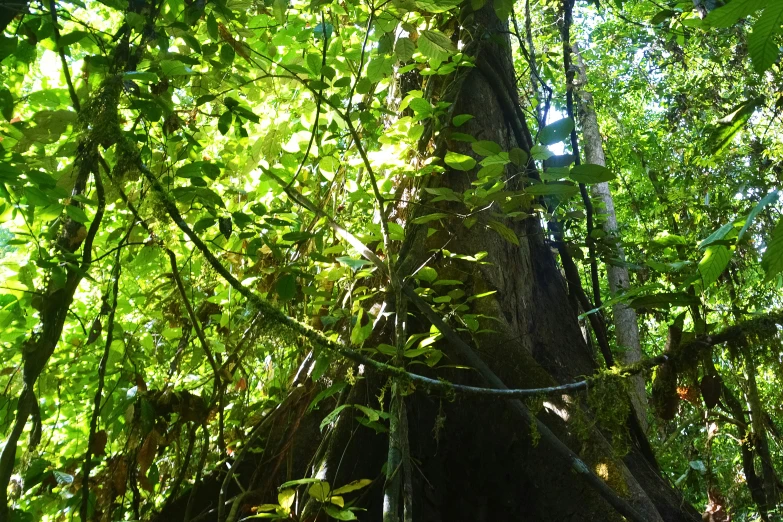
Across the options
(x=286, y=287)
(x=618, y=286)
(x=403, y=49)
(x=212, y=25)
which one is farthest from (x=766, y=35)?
(x=618, y=286)

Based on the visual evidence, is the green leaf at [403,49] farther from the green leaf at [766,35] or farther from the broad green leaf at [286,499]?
the broad green leaf at [286,499]

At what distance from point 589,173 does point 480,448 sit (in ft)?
3.14

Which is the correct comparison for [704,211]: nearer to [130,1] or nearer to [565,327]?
[565,327]

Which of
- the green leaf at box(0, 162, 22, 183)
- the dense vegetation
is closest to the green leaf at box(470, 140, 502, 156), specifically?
the dense vegetation

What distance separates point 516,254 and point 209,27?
1.47 meters

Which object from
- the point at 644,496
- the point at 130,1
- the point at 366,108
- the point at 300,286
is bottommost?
the point at 644,496

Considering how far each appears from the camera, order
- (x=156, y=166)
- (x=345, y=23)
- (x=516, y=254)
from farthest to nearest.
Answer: (x=345, y=23)
(x=516, y=254)
(x=156, y=166)

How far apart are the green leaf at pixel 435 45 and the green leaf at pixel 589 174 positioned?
0.56m

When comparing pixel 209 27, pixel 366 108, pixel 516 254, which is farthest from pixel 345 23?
pixel 516 254

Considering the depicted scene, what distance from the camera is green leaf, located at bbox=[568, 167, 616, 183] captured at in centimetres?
145

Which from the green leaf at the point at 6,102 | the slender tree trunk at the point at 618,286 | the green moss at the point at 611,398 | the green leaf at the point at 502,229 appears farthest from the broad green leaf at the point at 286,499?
the slender tree trunk at the point at 618,286

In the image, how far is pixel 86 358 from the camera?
249 cm

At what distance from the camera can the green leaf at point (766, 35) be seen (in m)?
0.83

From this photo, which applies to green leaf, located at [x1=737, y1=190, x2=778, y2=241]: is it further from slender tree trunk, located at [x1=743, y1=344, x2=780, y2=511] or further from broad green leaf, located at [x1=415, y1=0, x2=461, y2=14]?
broad green leaf, located at [x1=415, y1=0, x2=461, y2=14]
